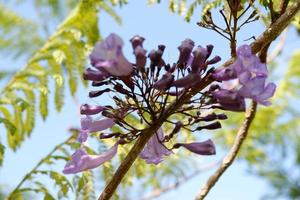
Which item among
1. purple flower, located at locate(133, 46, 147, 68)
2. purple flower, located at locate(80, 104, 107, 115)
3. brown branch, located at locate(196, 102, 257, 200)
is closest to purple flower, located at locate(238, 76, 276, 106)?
purple flower, located at locate(133, 46, 147, 68)

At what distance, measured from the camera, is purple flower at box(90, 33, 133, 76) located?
138 cm

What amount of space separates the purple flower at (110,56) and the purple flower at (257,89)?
0.32m

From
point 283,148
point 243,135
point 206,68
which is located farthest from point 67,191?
point 283,148

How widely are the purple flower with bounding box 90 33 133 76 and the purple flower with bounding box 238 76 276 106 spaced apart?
317 mm

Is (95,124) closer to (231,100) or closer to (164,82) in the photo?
(164,82)

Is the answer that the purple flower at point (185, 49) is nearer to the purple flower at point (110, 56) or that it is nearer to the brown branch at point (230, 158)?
the purple flower at point (110, 56)

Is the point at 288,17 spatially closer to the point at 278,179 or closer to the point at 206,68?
the point at 206,68

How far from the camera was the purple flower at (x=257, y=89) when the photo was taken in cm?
145

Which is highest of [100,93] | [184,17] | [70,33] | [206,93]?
[70,33]

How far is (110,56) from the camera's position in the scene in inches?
54.4

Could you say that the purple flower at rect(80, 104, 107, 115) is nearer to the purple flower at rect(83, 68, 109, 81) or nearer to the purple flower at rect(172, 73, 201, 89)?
the purple flower at rect(83, 68, 109, 81)

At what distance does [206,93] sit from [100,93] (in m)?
0.30

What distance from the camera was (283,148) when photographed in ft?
34.7

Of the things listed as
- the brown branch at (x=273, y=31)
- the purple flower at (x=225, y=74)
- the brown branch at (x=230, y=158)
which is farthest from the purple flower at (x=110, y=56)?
the brown branch at (x=230, y=158)
